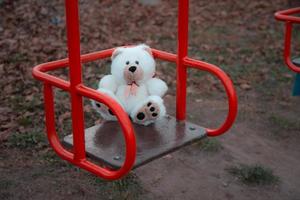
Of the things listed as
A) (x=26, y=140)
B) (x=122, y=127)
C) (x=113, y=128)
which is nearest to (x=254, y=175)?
(x=113, y=128)

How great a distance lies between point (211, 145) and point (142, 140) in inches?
66.6

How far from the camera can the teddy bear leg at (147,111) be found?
2.55m

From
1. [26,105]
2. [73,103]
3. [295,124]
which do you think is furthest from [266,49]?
[73,103]

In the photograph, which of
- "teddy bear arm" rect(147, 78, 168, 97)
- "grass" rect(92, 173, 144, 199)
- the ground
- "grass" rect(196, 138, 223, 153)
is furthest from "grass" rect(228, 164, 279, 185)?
"teddy bear arm" rect(147, 78, 168, 97)

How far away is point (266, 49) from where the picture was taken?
20.8 feet

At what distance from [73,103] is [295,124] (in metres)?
2.83

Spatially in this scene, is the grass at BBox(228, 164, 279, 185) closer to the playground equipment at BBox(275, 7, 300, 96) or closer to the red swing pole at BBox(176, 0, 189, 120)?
the playground equipment at BBox(275, 7, 300, 96)

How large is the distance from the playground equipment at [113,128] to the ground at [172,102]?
36.4 inches

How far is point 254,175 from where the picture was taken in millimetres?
3625

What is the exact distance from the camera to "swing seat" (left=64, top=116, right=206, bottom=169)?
7.30 ft

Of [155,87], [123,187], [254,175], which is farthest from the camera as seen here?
[254,175]

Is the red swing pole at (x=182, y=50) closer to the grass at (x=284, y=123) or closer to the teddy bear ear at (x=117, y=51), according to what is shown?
the teddy bear ear at (x=117, y=51)

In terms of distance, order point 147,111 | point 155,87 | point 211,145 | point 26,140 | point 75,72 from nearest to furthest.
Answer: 1. point 75,72
2. point 147,111
3. point 155,87
4. point 26,140
5. point 211,145

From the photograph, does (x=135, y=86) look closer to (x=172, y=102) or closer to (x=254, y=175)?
(x=254, y=175)
